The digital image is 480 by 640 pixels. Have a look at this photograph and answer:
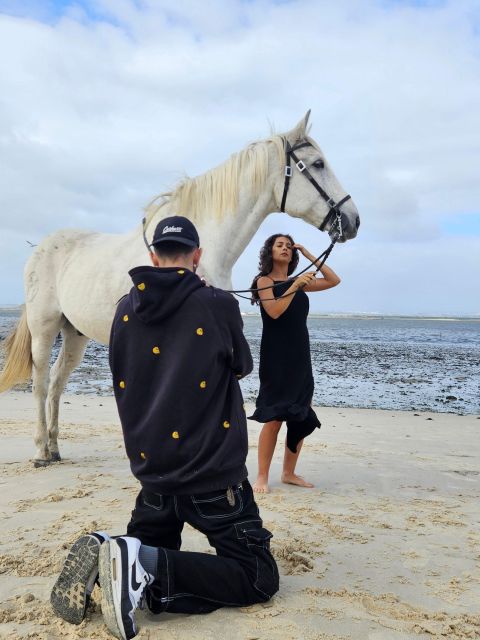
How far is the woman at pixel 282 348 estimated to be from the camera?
4480 mm

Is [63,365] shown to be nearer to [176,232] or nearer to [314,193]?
[314,193]

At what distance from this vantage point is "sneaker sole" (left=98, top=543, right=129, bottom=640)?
217cm

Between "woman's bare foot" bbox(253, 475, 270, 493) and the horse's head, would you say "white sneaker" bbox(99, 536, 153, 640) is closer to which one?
"woman's bare foot" bbox(253, 475, 270, 493)

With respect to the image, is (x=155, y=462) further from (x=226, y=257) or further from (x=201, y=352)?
(x=226, y=257)

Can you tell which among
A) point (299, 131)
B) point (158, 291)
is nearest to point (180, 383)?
point (158, 291)

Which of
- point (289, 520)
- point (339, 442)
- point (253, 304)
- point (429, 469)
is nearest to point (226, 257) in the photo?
point (253, 304)

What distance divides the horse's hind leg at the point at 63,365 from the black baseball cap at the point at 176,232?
12.1 feet

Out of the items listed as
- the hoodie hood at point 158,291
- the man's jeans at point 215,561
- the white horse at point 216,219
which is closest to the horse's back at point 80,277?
the white horse at point 216,219

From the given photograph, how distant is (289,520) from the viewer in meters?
3.86

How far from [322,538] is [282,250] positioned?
220cm

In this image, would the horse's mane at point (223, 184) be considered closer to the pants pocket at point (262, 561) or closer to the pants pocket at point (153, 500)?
the pants pocket at point (153, 500)

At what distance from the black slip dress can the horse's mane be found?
774 millimetres

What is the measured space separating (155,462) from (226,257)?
232 cm

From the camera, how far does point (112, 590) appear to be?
219 cm
